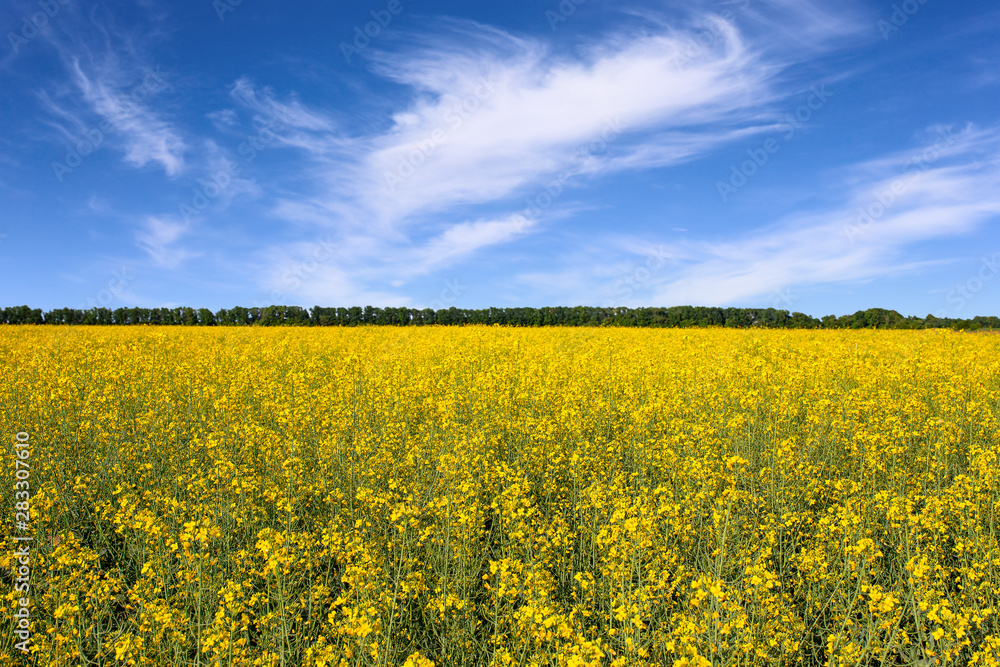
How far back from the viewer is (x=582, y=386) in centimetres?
751

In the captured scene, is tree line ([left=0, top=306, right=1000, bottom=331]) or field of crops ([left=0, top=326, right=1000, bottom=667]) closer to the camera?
field of crops ([left=0, top=326, right=1000, bottom=667])

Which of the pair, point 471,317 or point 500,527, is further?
point 471,317

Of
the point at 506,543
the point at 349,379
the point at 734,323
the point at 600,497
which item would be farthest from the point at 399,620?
the point at 734,323

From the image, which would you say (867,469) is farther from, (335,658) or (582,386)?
(335,658)

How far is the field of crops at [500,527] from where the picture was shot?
2.90 m

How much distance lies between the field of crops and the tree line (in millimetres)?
30165

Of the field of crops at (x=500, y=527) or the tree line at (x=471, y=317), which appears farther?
the tree line at (x=471, y=317)

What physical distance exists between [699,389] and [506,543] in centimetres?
437

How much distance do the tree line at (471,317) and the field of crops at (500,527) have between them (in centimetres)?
3016

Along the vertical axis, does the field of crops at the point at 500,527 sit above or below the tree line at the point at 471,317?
below

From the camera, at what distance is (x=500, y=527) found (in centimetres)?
397

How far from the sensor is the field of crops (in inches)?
114

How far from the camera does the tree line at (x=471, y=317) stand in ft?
114

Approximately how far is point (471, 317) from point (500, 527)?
124 feet
